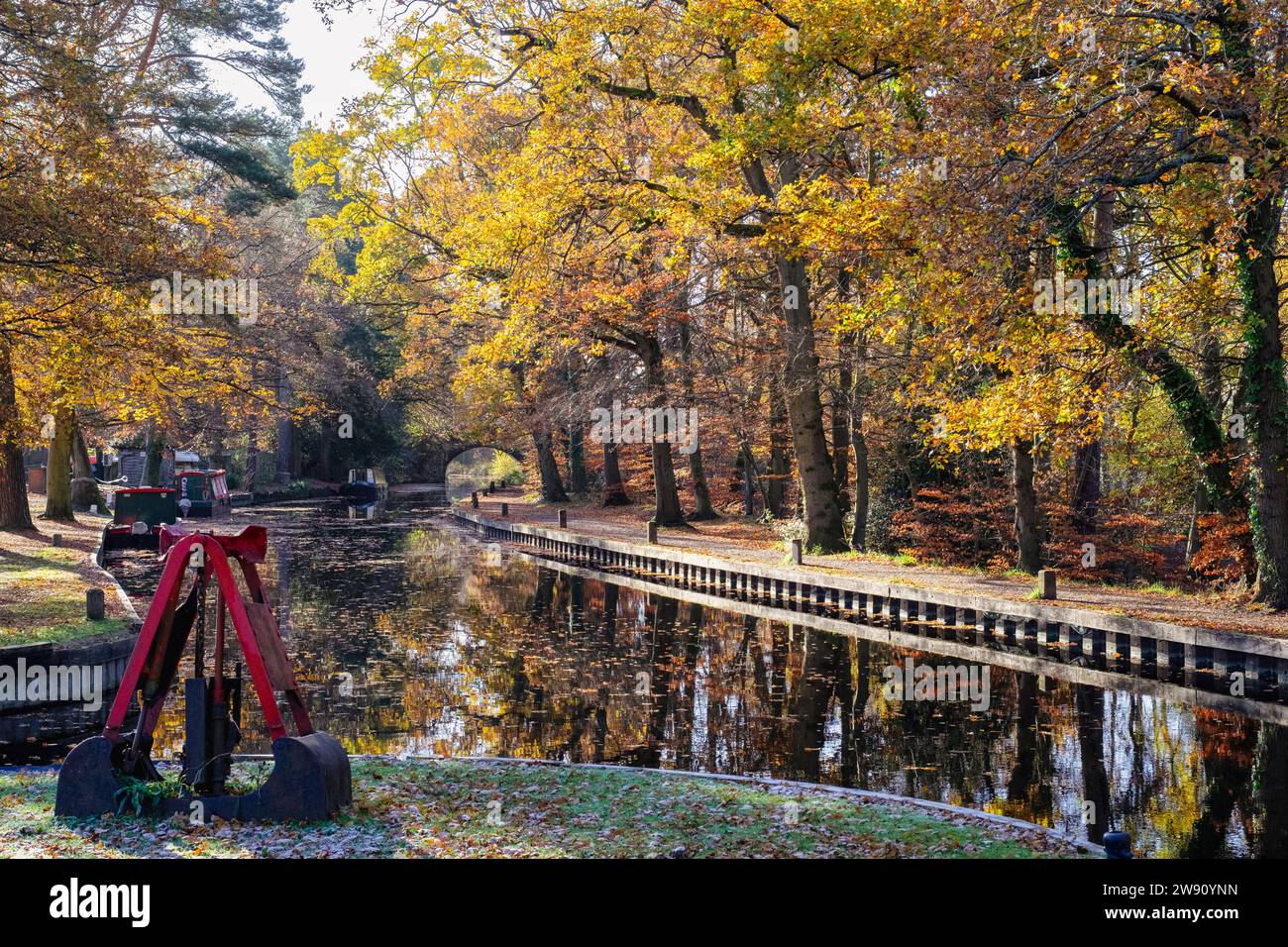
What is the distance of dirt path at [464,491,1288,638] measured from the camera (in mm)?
16016

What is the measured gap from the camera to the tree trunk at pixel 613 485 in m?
48.1

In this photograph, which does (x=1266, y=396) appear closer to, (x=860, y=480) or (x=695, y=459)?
(x=860, y=480)

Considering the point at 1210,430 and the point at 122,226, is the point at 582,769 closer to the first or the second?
the point at 122,226

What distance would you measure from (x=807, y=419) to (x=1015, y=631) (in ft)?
27.8

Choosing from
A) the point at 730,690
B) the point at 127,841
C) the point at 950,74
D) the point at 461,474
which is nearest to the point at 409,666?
the point at 730,690

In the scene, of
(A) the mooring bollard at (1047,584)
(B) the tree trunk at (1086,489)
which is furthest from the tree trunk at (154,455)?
(A) the mooring bollard at (1047,584)

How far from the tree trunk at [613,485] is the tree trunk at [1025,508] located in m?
26.6

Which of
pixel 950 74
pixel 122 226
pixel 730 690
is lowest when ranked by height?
pixel 730 690

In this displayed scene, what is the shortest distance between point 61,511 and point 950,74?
2727cm

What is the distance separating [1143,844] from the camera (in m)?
8.67

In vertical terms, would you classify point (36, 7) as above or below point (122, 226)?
above
